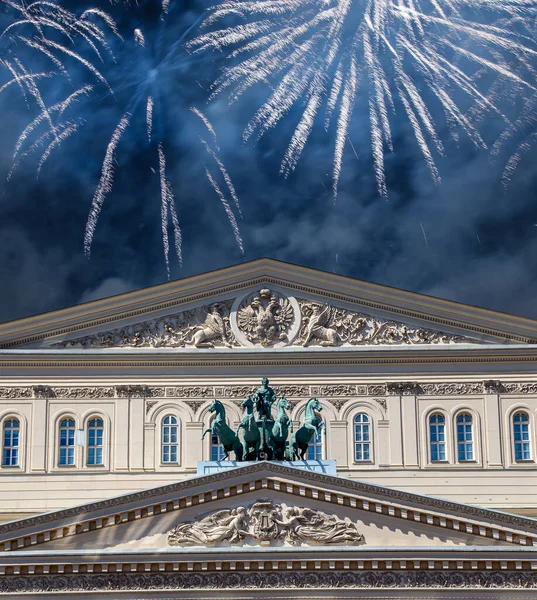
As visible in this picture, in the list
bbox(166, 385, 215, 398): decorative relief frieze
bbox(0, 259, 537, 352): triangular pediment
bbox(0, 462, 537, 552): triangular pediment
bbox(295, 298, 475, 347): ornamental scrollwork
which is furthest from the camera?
bbox(295, 298, 475, 347): ornamental scrollwork

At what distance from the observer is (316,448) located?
72.5 meters

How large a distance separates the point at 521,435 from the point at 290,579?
14.5 meters

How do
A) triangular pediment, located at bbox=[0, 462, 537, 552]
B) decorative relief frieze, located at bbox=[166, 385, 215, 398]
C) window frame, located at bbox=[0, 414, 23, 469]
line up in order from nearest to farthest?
1. triangular pediment, located at bbox=[0, 462, 537, 552]
2. window frame, located at bbox=[0, 414, 23, 469]
3. decorative relief frieze, located at bbox=[166, 385, 215, 398]

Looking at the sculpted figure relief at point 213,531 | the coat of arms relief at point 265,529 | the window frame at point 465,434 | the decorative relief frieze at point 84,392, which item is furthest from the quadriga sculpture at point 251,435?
the window frame at point 465,434

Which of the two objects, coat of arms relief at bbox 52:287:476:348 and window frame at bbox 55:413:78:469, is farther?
coat of arms relief at bbox 52:287:476:348

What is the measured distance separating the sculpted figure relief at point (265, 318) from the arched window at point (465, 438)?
24.2 feet

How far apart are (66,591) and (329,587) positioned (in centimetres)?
834

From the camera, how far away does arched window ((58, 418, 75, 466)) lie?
7238 centimetres

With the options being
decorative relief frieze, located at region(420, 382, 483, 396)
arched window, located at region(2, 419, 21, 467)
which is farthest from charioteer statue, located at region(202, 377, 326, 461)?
arched window, located at region(2, 419, 21, 467)

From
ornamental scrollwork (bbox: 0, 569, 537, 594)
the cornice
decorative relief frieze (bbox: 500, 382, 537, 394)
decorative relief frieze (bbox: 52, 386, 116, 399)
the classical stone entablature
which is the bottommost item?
ornamental scrollwork (bbox: 0, 569, 537, 594)

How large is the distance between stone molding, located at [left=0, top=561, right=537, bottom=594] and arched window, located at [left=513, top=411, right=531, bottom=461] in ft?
37.3

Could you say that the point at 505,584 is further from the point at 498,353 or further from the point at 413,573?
the point at 498,353

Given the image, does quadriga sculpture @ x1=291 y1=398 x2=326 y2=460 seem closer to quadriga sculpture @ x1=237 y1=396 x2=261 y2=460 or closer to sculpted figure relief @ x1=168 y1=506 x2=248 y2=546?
quadriga sculpture @ x1=237 y1=396 x2=261 y2=460

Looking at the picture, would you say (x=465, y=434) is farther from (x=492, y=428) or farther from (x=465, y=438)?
(x=492, y=428)
